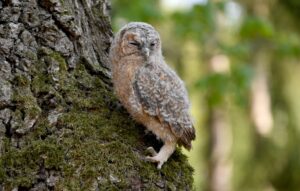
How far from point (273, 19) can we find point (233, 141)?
6.58 feet

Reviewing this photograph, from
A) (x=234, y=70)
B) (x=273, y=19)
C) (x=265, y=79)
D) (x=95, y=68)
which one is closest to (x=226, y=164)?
(x=265, y=79)

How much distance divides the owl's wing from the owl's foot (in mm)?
68

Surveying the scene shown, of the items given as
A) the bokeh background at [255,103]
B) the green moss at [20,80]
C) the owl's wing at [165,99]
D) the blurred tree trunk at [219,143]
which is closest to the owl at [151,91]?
the owl's wing at [165,99]

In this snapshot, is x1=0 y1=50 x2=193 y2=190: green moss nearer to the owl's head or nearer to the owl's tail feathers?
the owl's tail feathers

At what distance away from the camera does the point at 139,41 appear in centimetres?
385

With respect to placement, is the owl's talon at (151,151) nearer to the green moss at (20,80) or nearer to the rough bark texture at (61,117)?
the rough bark texture at (61,117)

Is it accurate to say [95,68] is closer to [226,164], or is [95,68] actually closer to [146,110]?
[146,110]

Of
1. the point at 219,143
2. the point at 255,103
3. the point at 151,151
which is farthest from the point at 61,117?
the point at 219,143

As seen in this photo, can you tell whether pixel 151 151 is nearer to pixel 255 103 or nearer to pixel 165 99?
pixel 165 99

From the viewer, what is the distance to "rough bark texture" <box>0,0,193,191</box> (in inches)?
132

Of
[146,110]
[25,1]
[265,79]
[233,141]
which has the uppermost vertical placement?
[265,79]

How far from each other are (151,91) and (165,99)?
8 cm

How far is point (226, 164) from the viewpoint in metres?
12.3

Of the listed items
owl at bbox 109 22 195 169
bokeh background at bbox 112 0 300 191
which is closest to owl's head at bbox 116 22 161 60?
owl at bbox 109 22 195 169
